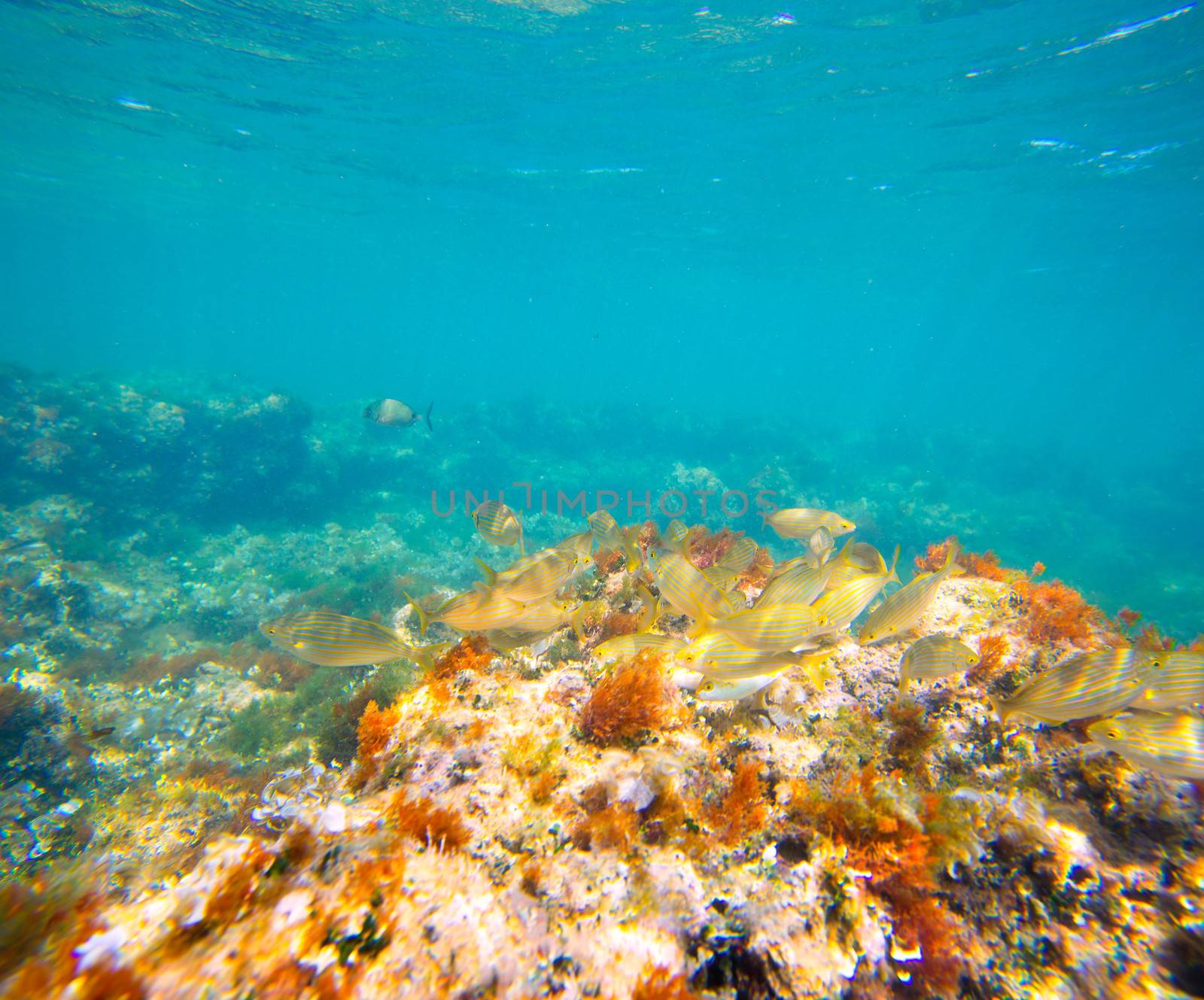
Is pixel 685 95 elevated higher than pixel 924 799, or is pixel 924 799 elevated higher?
pixel 685 95

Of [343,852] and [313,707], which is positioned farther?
[313,707]

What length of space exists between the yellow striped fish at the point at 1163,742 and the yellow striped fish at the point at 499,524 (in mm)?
3940

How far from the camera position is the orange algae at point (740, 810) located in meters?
2.45

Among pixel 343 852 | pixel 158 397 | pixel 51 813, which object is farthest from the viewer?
pixel 158 397

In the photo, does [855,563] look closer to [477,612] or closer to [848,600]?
[848,600]

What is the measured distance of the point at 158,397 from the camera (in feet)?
61.3

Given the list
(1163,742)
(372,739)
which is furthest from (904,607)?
Result: (372,739)

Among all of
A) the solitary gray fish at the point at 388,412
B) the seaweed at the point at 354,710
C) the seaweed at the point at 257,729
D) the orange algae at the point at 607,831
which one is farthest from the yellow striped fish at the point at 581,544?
the solitary gray fish at the point at 388,412

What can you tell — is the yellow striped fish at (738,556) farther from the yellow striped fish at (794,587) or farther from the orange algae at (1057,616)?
the orange algae at (1057,616)

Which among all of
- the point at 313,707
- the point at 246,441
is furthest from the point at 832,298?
the point at 313,707

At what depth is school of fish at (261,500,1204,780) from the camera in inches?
97.5

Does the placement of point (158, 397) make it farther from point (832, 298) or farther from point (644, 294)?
point (832, 298)

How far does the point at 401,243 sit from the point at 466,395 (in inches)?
644

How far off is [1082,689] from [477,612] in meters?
3.18
